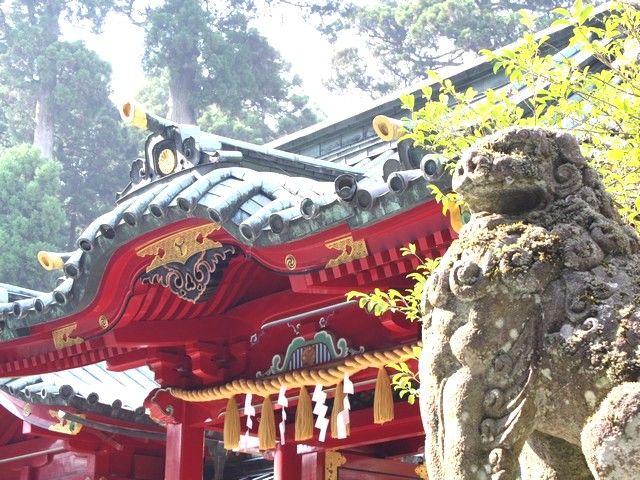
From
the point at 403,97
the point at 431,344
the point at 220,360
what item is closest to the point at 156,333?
the point at 220,360

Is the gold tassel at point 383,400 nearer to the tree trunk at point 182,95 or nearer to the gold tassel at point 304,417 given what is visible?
the gold tassel at point 304,417

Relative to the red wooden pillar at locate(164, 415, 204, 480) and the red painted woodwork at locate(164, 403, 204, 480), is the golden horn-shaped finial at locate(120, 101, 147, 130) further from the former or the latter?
the red wooden pillar at locate(164, 415, 204, 480)

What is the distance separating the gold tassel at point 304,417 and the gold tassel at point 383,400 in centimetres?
83

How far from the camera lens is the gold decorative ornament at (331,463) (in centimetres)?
853

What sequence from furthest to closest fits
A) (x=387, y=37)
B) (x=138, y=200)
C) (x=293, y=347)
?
(x=387, y=37) < (x=293, y=347) < (x=138, y=200)

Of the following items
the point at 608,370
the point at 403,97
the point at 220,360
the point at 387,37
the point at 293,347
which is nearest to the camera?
the point at 608,370

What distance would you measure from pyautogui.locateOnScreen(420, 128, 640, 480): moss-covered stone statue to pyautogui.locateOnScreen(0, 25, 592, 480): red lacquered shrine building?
2264 millimetres

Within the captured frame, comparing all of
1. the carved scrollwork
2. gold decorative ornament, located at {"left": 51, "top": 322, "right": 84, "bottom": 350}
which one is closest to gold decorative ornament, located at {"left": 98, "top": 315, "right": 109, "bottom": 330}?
gold decorative ornament, located at {"left": 51, "top": 322, "right": 84, "bottom": 350}

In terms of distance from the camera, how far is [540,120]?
377 centimetres

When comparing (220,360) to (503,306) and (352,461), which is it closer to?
(352,461)

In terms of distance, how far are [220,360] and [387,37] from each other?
24.9m

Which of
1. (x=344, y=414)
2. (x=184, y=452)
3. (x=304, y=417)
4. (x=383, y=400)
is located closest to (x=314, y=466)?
(x=304, y=417)

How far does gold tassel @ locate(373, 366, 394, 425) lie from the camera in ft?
22.8

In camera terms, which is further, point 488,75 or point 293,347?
point 488,75
